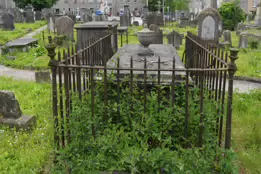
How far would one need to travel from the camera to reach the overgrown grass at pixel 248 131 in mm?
3688

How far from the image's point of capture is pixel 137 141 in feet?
10.7

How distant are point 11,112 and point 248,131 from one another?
12.4 feet

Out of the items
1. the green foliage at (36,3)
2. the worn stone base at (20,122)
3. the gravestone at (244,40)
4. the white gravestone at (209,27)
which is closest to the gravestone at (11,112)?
the worn stone base at (20,122)

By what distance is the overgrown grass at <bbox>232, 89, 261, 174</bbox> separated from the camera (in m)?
3.69

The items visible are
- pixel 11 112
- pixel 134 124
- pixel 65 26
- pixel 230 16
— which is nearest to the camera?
pixel 134 124

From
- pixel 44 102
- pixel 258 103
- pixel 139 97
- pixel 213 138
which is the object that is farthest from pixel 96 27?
pixel 213 138

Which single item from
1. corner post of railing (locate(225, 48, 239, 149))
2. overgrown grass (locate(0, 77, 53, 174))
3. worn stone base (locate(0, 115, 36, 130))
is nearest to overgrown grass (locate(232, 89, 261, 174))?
corner post of railing (locate(225, 48, 239, 149))

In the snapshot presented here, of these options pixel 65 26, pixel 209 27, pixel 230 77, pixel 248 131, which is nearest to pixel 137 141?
pixel 230 77

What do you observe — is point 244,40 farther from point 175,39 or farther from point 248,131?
point 248,131

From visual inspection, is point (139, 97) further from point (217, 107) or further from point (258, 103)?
point (258, 103)

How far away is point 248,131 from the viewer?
460cm

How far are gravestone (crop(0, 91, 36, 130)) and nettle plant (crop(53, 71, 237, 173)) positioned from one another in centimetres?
160

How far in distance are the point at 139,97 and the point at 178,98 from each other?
0.50 m

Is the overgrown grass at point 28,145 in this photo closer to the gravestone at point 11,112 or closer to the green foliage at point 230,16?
the gravestone at point 11,112
